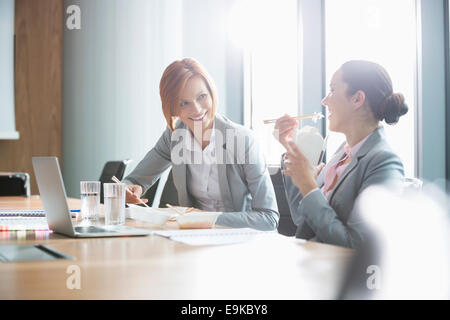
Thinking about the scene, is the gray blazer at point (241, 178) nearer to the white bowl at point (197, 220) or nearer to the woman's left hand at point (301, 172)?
the woman's left hand at point (301, 172)

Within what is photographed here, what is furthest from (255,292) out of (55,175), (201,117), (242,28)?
(242,28)

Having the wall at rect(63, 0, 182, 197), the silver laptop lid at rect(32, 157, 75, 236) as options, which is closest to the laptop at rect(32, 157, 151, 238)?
the silver laptop lid at rect(32, 157, 75, 236)

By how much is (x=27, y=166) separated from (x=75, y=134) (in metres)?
0.60

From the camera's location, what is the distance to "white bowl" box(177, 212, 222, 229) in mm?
1488

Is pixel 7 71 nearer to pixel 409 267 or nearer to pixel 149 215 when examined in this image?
pixel 149 215

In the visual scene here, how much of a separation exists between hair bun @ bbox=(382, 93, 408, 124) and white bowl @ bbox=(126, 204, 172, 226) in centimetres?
77

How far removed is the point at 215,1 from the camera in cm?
482

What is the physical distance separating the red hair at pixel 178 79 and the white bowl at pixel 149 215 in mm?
741

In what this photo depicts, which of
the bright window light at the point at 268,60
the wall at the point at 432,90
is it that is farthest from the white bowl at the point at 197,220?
the bright window light at the point at 268,60

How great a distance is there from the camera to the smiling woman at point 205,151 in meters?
2.25

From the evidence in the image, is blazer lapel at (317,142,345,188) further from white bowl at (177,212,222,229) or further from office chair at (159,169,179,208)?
office chair at (159,169,179,208)

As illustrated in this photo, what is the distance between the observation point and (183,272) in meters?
0.89
